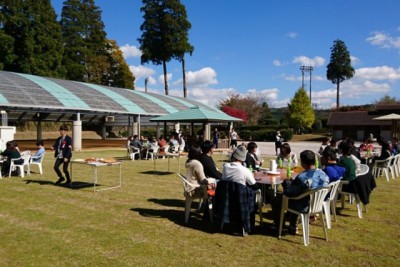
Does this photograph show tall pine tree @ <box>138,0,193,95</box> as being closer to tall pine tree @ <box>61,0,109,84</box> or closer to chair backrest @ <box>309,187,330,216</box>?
tall pine tree @ <box>61,0,109,84</box>

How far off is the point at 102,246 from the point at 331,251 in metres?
3.13

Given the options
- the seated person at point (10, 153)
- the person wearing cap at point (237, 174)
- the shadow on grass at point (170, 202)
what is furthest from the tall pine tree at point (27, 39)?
the person wearing cap at point (237, 174)

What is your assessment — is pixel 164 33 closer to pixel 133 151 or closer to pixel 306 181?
pixel 133 151

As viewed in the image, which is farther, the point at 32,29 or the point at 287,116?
the point at 287,116

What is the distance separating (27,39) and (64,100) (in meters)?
17.3

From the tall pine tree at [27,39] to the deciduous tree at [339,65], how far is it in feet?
175

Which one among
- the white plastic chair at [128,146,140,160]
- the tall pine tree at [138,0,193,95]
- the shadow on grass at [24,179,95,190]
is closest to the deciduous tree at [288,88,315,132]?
the tall pine tree at [138,0,193,95]

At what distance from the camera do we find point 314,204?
16.3ft

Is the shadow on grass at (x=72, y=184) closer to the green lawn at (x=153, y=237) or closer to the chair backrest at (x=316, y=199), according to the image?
the green lawn at (x=153, y=237)

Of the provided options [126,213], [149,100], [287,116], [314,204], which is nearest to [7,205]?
[126,213]

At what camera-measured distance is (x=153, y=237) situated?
5223mm

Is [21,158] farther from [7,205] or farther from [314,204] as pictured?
[314,204]

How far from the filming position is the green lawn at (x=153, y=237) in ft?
14.3

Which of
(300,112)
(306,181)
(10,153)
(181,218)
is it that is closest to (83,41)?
(300,112)
